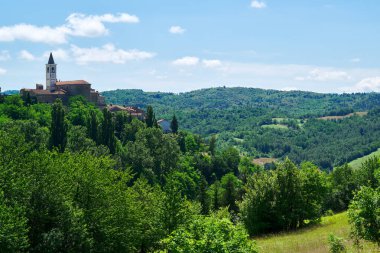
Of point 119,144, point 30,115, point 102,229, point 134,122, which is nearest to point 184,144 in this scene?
point 134,122

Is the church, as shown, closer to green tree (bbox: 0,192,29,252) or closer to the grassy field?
green tree (bbox: 0,192,29,252)

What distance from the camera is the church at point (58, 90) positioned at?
124750 mm

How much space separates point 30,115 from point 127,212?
75501 mm

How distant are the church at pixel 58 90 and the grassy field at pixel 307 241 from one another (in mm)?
98116

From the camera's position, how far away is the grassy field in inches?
1075

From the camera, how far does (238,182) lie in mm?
111812

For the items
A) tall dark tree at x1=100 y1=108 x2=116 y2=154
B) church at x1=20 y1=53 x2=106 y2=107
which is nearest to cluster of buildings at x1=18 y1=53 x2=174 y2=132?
church at x1=20 y1=53 x2=106 y2=107

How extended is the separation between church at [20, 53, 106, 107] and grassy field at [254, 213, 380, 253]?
98.1m

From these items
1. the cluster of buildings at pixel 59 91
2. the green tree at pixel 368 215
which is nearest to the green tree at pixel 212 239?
the green tree at pixel 368 215

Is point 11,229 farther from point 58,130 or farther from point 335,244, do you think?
point 58,130

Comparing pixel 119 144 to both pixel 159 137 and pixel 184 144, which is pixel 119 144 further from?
pixel 184 144

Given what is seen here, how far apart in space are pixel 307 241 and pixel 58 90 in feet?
367

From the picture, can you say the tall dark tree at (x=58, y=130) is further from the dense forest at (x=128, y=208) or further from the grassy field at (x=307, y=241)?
the grassy field at (x=307, y=241)

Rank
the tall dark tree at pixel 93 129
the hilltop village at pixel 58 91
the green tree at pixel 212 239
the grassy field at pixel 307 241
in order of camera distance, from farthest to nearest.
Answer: the hilltop village at pixel 58 91 → the tall dark tree at pixel 93 129 → the grassy field at pixel 307 241 → the green tree at pixel 212 239
